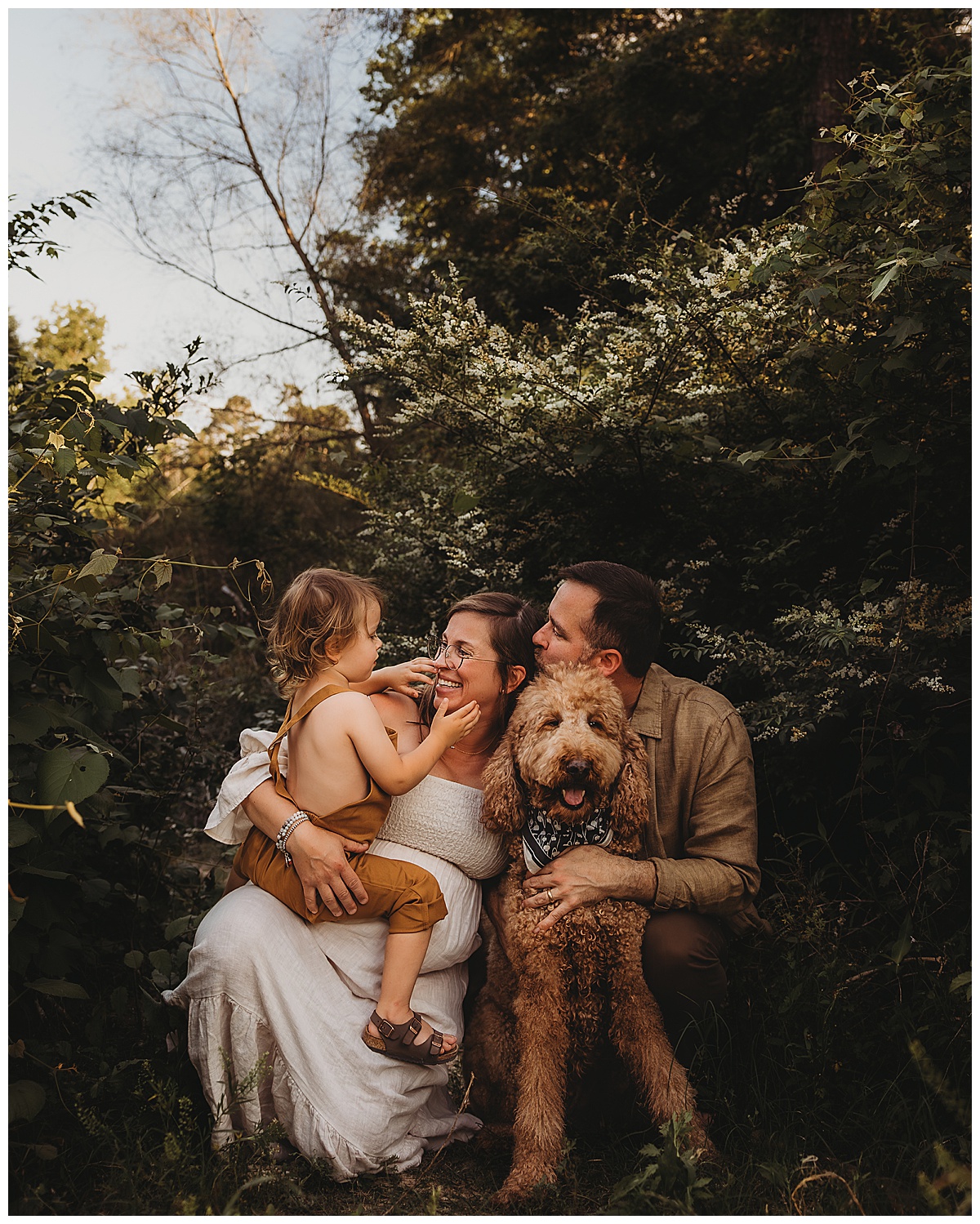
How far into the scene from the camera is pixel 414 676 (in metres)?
2.73

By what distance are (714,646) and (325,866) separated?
1.75m

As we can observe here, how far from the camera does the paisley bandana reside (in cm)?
235

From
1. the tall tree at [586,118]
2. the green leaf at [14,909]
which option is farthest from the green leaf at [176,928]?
the tall tree at [586,118]

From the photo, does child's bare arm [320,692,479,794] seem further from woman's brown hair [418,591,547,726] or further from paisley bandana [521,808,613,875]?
paisley bandana [521,808,613,875]

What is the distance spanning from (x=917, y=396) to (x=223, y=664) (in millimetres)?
6116

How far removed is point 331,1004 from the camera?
2439mm

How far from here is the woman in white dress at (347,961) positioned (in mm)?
2375

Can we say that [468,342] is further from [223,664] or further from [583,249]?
[223,664]

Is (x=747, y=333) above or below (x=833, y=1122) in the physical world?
above

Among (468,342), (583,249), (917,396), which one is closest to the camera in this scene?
(917,396)

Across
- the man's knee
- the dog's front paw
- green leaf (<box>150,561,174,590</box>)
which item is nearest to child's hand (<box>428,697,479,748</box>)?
the man's knee

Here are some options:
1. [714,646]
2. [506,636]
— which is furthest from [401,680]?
[714,646]

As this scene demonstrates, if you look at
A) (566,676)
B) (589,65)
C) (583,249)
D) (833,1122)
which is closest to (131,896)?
(566,676)

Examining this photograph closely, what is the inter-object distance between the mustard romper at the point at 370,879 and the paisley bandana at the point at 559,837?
33 cm
